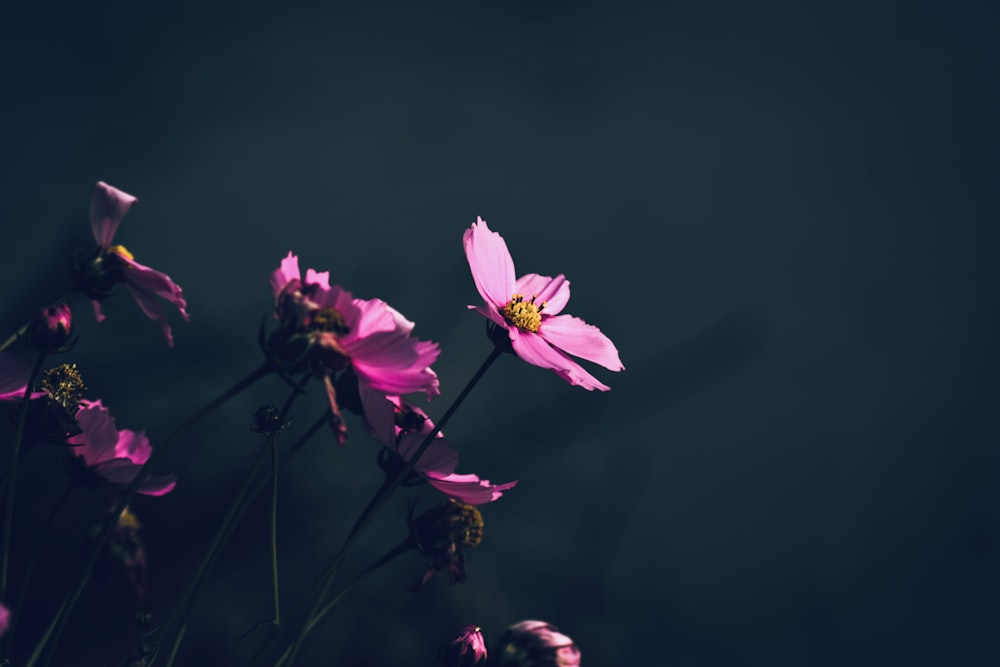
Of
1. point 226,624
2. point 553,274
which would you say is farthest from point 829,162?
point 226,624

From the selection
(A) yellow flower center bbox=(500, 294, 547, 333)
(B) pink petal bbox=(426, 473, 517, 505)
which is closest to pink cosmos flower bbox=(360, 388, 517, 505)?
(B) pink petal bbox=(426, 473, 517, 505)

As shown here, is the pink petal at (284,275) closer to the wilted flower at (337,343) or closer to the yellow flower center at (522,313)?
the wilted flower at (337,343)

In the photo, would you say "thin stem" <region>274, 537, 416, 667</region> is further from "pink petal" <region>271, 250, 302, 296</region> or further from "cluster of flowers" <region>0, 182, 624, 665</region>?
"pink petal" <region>271, 250, 302, 296</region>

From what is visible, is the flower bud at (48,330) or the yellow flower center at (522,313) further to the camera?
the yellow flower center at (522,313)

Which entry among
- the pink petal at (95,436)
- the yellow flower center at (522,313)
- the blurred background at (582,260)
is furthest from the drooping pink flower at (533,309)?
the blurred background at (582,260)

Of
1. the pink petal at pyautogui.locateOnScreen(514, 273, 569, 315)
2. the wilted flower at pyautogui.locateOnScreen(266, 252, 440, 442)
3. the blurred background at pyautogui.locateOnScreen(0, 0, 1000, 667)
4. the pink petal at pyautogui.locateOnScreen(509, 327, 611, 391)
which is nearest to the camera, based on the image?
the wilted flower at pyautogui.locateOnScreen(266, 252, 440, 442)

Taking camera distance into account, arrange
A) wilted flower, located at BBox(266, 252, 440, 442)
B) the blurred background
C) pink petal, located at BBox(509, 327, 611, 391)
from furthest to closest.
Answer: the blurred background < pink petal, located at BBox(509, 327, 611, 391) < wilted flower, located at BBox(266, 252, 440, 442)
